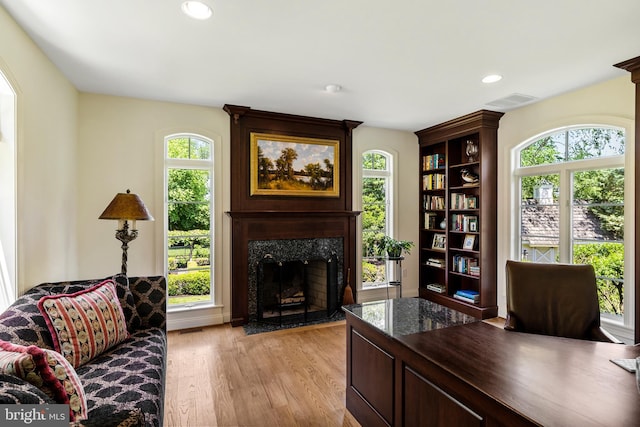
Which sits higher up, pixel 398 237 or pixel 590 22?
pixel 590 22

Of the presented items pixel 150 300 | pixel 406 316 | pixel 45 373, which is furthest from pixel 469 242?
pixel 45 373

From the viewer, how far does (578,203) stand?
3.48 metres

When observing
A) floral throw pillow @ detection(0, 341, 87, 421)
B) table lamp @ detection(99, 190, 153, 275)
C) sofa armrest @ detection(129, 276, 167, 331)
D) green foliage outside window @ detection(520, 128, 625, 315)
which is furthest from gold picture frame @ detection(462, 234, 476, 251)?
floral throw pillow @ detection(0, 341, 87, 421)

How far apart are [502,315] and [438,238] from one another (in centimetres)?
134

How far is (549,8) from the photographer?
1992 millimetres

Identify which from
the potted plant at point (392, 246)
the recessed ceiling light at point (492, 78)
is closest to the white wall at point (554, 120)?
the recessed ceiling light at point (492, 78)

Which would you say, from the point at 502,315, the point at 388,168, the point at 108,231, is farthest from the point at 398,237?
the point at 108,231

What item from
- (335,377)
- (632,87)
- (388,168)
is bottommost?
(335,377)

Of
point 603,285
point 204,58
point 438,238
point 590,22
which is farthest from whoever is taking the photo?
point 438,238

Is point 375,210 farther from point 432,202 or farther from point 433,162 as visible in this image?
point 433,162

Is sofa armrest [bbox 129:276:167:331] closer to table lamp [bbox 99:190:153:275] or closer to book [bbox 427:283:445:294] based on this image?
table lamp [bbox 99:190:153:275]

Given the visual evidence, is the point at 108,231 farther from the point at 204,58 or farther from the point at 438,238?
the point at 438,238

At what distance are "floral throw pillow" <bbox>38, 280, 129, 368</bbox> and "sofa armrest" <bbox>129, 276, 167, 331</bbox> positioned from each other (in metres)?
0.26

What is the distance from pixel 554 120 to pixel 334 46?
2.70m
